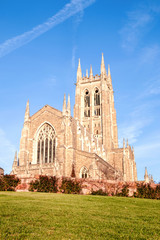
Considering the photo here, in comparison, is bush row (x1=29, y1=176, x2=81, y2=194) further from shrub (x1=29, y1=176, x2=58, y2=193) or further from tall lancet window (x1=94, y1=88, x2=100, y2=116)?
tall lancet window (x1=94, y1=88, x2=100, y2=116)

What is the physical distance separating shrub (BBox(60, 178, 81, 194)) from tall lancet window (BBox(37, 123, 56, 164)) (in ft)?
64.4

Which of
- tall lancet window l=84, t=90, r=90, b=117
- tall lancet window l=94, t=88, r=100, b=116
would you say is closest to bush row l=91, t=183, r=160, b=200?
tall lancet window l=94, t=88, r=100, b=116

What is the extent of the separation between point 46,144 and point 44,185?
21111 millimetres

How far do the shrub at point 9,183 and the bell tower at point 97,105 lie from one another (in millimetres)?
40100

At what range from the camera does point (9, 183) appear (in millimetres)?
15617

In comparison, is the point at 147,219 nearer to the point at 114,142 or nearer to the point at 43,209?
the point at 43,209

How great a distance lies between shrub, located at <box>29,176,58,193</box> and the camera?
15.0 metres

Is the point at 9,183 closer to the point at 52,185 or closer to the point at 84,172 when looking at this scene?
the point at 52,185

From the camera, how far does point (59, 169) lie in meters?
30.6

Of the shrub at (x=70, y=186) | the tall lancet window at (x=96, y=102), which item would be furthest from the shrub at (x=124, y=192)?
the tall lancet window at (x=96, y=102)

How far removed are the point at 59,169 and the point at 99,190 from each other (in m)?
16.8

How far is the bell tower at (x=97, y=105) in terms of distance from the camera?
2262 inches

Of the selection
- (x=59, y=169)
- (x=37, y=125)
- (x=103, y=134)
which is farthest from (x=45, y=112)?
(x=103, y=134)

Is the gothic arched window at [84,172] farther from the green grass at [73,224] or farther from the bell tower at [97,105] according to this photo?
the green grass at [73,224]
